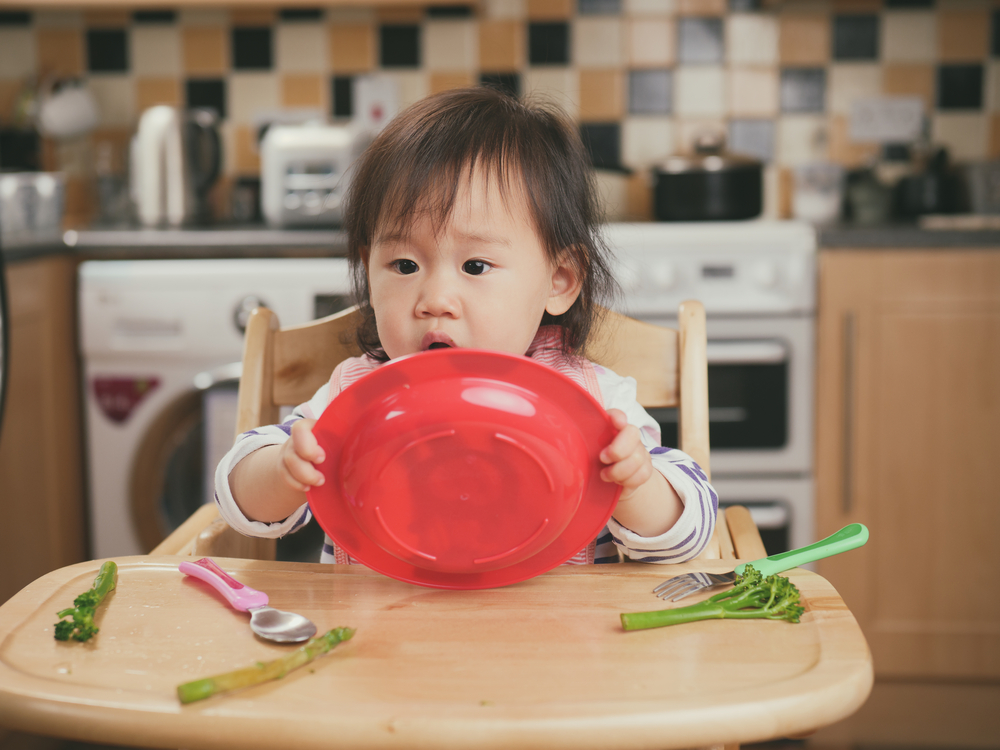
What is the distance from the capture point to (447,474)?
61cm

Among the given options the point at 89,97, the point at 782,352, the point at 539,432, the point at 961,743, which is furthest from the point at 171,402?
the point at 961,743

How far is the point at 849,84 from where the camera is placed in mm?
2475

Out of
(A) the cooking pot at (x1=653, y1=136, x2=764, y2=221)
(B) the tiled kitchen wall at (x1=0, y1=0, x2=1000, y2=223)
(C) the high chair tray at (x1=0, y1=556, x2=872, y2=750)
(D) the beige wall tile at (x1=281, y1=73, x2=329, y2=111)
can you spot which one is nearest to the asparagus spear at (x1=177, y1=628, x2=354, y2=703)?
(C) the high chair tray at (x1=0, y1=556, x2=872, y2=750)

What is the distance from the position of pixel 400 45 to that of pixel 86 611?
2.21 metres

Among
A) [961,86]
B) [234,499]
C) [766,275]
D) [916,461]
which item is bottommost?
[916,461]

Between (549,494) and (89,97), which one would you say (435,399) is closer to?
(549,494)

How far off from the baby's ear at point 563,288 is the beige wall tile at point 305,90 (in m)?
1.84

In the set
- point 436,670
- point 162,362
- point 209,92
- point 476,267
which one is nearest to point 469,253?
point 476,267

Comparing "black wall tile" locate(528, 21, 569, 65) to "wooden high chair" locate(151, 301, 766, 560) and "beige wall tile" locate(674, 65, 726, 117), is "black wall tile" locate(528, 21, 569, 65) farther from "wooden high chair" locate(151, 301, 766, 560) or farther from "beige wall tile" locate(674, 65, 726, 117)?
"wooden high chair" locate(151, 301, 766, 560)

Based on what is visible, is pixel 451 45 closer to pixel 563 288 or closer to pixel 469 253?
pixel 563 288

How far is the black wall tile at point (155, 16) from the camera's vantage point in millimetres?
2562

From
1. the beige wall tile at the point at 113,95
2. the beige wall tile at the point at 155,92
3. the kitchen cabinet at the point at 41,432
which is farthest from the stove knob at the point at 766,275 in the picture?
the beige wall tile at the point at 113,95

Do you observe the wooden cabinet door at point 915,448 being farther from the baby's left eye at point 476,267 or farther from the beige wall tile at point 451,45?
the baby's left eye at point 476,267

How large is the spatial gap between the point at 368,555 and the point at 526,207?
0.34 meters
